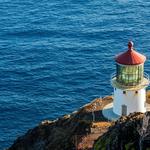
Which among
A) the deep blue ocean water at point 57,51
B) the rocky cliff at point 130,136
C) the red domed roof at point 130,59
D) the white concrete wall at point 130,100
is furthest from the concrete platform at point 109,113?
the deep blue ocean water at point 57,51

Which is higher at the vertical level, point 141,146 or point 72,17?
point 141,146

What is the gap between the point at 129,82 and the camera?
1610 inches

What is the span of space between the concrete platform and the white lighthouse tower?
1.13 feet

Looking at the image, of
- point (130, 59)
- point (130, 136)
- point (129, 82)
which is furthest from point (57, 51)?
point (130, 136)

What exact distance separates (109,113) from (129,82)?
335 cm

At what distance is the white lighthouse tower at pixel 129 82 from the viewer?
1574 inches

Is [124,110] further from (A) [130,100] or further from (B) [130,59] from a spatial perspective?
(B) [130,59]

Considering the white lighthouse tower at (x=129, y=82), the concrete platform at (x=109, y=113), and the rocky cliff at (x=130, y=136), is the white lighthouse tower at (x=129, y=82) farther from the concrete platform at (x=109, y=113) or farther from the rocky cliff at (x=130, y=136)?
the rocky cliff at (x=130, y=136)

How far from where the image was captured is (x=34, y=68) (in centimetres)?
7819

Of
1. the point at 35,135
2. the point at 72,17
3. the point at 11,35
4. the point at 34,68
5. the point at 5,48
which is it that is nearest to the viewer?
the point at 35,135

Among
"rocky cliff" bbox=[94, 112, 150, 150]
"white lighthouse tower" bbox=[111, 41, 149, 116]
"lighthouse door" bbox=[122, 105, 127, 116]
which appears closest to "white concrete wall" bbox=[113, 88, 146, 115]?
"white lighthouse tower" bbox=[111, 41, 149, 116]

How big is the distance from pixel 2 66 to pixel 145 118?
185 feet

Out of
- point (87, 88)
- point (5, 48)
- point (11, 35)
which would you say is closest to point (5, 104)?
point (87, 88)

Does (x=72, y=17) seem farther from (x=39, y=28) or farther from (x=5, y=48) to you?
(x=5, y=48)
